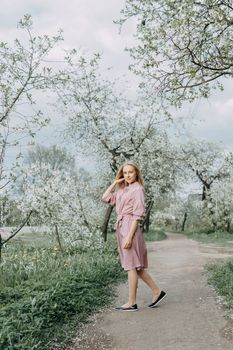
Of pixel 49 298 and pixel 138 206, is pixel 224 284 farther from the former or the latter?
pixel 49 298

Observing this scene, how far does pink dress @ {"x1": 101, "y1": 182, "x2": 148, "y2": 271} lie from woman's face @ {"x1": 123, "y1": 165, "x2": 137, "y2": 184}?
0.06m

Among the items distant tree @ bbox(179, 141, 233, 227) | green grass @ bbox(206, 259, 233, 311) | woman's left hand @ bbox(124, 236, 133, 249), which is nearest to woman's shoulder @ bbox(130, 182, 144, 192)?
woman's left hand @ bbox(124, 236, 133, 249)

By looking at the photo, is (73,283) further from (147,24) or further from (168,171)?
(168,171)

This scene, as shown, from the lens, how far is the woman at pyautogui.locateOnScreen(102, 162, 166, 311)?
6.85 meters

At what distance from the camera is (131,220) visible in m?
6.91

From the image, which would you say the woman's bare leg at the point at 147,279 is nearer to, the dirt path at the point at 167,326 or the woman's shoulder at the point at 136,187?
the dirt path at the point at 167,326

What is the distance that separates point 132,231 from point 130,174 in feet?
2.78

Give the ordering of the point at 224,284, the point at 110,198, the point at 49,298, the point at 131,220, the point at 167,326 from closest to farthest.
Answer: the point at 167,326 → the point at 49,298 → the point at 131,220 → the point at 110,198 → the point at 224,284

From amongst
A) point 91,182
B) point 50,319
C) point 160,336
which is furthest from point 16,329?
point 91,182

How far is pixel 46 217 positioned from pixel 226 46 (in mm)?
7608

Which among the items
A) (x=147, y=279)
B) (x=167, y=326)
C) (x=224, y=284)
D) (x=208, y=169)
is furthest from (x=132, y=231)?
(x=208, y=169)

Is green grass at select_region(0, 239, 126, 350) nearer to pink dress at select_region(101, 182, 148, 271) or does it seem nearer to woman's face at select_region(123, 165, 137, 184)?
pink dress at select_region(101, 182, 148, 271)

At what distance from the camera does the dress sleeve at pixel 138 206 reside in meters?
6.82

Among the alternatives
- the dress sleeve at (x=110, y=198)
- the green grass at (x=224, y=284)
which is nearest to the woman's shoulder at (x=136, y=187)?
the dress sleeve at (x=110, y=198)
